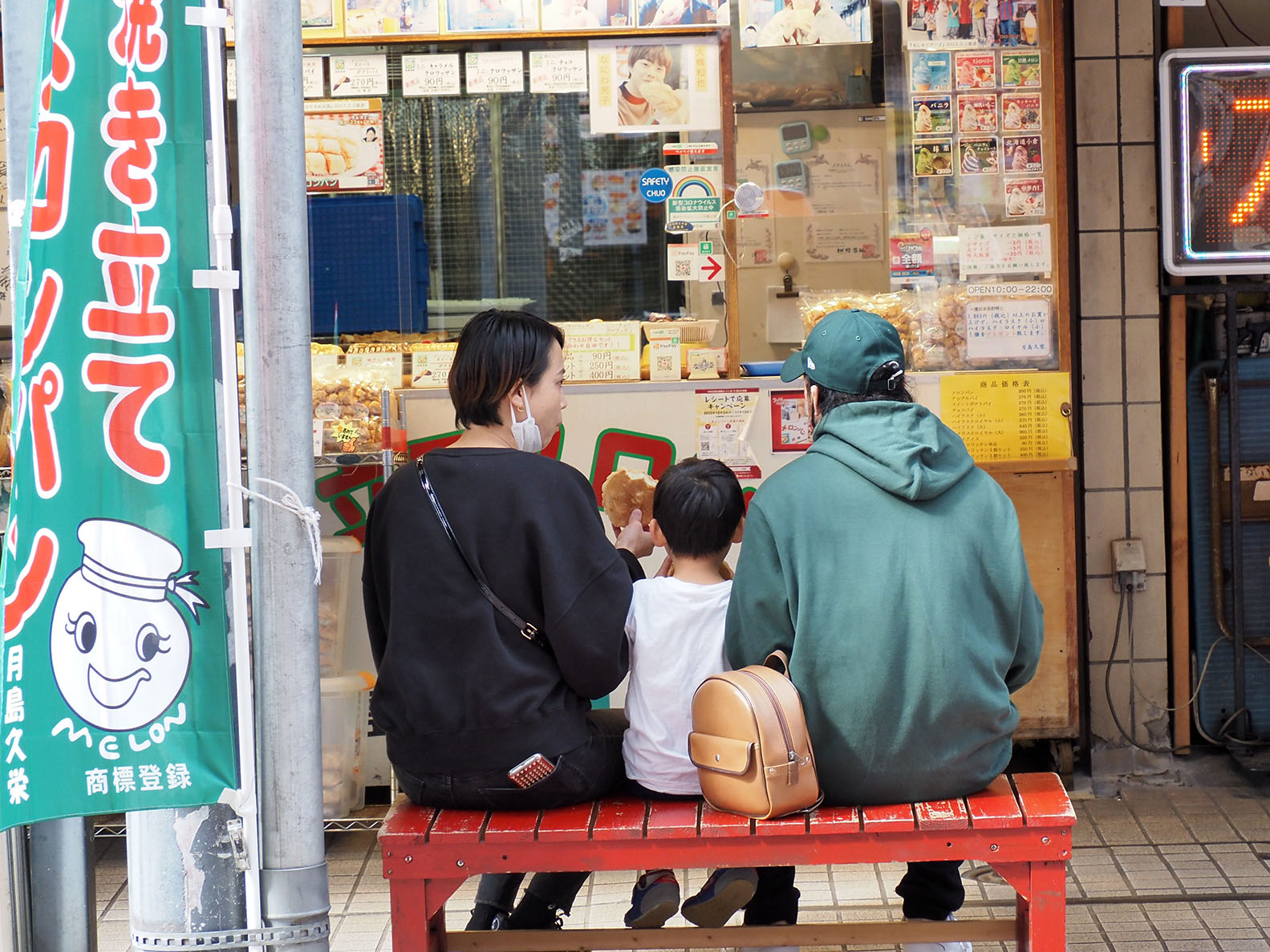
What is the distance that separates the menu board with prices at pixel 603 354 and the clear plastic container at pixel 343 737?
1387 mm

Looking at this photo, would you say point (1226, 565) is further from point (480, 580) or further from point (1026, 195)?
point (480, 580)

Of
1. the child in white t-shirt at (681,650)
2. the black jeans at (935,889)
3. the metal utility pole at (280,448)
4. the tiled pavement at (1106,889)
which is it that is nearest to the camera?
the metal utility pole at (280,448)

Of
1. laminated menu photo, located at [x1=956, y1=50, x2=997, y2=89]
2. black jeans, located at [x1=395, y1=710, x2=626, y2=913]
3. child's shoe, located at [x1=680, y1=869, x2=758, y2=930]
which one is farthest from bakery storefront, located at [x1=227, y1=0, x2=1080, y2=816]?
child's shoe, located at [x1=680, y1=869, x2=758, y2=930]

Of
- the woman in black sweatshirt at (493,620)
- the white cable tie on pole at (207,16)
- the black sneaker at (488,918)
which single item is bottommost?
the black sneaker at (488,918)

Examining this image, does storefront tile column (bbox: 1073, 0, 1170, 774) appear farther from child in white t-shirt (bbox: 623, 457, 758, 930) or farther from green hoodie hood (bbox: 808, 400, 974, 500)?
child in white t-shirt (bbox: 623, 457, 758, 930)

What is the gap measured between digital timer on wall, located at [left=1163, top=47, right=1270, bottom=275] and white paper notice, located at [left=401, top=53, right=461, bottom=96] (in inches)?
103

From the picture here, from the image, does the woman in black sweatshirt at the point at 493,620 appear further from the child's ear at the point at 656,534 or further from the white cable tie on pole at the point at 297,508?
the white cable tie on pole at the point at 297,508

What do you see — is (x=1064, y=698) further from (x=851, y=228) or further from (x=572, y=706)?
(x=572, y=706)

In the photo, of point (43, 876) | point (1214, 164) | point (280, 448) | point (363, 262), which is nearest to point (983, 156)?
point (1214, 164)

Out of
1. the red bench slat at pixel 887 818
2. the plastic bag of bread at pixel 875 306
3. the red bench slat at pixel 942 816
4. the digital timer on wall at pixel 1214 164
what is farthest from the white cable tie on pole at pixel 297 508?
the digital timer on wall at pixel 1214 164

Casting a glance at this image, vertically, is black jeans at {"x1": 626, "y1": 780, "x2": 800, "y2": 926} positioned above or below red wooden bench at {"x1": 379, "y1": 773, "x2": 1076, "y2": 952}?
below

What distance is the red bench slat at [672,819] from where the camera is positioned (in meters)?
2.85

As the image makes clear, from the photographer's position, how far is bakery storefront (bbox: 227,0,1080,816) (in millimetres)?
4867

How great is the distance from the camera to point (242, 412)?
4.62 m
